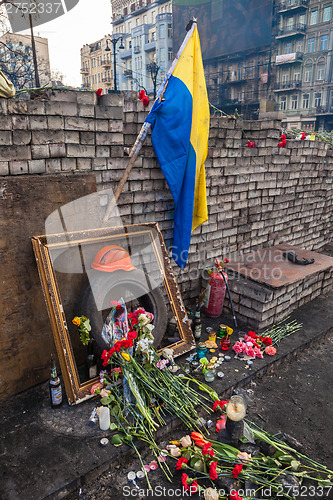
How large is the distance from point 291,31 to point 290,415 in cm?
4438

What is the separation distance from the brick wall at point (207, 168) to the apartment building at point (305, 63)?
31.5 m

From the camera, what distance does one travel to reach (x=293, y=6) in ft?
122

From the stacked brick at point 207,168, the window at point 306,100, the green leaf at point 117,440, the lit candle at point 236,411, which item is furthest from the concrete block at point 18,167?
the window at point 306,100

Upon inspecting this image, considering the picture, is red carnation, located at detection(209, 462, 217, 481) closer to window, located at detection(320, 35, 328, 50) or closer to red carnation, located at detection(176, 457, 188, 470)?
red carnation, located at detection(176, 457, 188, 470)

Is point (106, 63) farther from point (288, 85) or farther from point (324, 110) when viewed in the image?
point (324, 110)

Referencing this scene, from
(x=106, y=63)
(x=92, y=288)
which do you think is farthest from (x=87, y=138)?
(x=106, y=63)

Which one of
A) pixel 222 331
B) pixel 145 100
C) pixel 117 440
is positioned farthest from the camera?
pixel 222 331

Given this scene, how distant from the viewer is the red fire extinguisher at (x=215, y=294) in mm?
5292

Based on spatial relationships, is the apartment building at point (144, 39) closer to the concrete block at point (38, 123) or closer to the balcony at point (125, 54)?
the balcony at point (125, 54)

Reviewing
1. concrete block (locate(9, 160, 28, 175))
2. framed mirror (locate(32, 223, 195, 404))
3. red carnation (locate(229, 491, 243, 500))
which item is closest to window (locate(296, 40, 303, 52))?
framed mirror (locate(32, 223, 195, 404))

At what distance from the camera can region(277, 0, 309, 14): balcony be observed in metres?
36.6

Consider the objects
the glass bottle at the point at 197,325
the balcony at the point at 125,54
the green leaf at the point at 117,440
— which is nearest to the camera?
the green leaf at the point at 117,440

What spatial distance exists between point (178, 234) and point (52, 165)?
198cm

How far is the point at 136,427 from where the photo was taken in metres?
3.19
